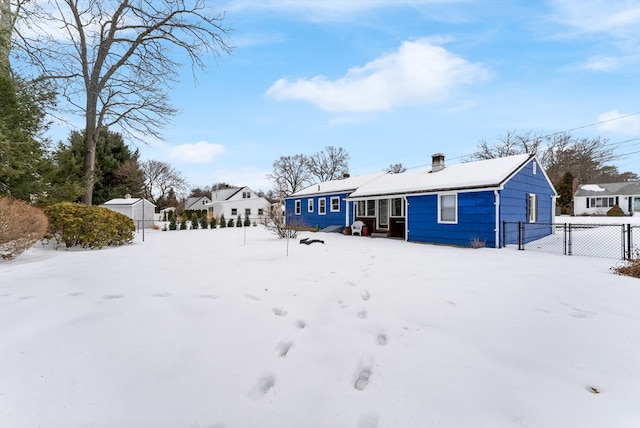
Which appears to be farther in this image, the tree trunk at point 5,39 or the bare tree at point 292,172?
the bare tree at point 292,172

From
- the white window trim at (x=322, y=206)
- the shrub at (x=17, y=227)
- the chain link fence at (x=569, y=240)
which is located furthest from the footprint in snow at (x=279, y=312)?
the white window trim at (x=322, y=206)

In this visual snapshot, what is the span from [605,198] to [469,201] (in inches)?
1201

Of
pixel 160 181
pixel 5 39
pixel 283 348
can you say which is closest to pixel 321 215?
pixel 5 39

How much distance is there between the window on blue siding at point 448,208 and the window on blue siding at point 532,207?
3.48m

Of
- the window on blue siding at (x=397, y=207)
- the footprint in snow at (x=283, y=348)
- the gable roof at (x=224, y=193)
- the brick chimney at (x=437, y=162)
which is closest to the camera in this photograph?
the footprint in snow at (x=283, y=348)

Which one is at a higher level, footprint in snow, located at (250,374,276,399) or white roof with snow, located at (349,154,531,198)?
white roof with snow, located at (349,154,531,198)

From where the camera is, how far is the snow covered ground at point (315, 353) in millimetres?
1904

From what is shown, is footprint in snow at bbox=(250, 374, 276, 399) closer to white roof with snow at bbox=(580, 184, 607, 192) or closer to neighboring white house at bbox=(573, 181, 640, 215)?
neighboring white house at bbox=(573, 181, 640, 215)

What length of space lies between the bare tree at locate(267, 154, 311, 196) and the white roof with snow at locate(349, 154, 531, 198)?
29.0 metres

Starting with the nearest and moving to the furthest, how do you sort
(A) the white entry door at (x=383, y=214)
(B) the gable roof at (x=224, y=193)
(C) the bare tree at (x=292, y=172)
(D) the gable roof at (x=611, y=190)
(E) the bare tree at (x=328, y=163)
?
(A) the white entry door at (x=383, y=214), (D) the gable roof at (x=611, y=190), (B) the gable roof at (x=224, y=193), (E) the bare tree at (x=328, y=163), (C) the bare tree at (x=292, y=172)

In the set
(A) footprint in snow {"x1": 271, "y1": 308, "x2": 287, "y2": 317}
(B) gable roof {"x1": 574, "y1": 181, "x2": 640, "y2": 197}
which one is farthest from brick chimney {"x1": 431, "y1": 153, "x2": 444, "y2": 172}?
(B) gable roof {"x1": 574, "y1": 181, "x2": 640, "y2": 197}

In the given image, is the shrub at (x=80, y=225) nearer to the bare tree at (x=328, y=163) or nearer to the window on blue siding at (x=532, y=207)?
the window on blue siding at (x=532, y=207)

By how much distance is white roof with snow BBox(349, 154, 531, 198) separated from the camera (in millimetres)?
11281

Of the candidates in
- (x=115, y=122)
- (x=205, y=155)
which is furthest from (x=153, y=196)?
(x=115, y=122)
